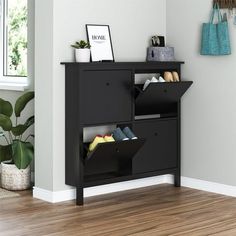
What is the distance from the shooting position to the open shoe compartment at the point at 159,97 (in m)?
4.79

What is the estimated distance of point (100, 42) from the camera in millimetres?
4887

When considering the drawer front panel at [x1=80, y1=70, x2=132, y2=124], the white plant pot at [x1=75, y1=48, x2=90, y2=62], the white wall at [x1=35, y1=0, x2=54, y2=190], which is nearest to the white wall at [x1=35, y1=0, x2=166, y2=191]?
the white wall at [x1=35, y1=0, x2=54, y2=190]

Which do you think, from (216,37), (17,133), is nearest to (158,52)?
(216,37)

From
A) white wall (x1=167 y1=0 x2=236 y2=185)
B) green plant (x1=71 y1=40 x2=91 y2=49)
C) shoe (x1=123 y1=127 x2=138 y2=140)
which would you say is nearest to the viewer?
green plant (x1=71 y1=40 x2=91 y2=49)

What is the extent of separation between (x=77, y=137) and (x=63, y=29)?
2.83ft

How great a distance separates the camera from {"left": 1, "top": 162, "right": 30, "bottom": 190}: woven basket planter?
16.8 feet

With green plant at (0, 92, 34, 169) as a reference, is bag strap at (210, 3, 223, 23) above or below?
above

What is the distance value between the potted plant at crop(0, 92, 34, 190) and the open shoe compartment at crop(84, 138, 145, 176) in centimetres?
59

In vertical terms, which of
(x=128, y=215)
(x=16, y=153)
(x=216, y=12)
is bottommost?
(x=128, y=215)

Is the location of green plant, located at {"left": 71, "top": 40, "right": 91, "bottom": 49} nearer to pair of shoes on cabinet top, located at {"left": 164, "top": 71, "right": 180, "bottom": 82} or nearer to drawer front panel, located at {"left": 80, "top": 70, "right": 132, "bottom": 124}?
drawer front panel, located at {"left": 80, "top": 70, "right": 132, "bottom": 124}

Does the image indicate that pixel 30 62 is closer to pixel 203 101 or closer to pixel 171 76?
pixel 171 76

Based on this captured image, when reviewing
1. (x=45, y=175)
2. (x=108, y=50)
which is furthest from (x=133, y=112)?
(x=45, y=175)

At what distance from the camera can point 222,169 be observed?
16.5 ft

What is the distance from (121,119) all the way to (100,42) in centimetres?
66
